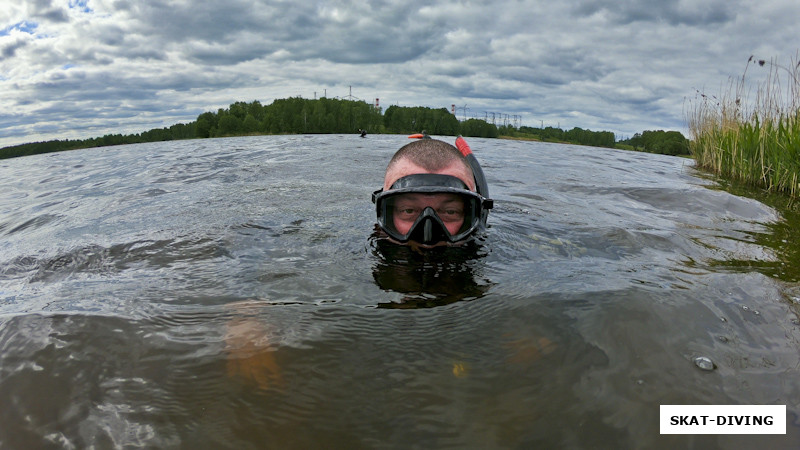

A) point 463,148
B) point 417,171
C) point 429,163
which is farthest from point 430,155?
point 463,148

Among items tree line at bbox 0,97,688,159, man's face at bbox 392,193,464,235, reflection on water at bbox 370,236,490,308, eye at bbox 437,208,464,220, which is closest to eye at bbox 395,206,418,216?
man's face at bbox 392,193,464,235

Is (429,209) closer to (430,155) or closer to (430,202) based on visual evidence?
(430,202)

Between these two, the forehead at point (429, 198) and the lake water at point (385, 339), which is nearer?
the lake water at point (385, 339)

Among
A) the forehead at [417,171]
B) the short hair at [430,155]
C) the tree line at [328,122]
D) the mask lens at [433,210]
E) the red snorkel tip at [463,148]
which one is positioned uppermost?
the tree line at [328,122]

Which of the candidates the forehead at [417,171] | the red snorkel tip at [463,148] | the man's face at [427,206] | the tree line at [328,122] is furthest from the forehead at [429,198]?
the tree line at [328,122]

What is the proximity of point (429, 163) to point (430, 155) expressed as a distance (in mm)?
112

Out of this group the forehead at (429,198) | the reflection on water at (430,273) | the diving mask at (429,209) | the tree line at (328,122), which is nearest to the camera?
the reflection on water at (430,273)

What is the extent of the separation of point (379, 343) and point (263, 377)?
1.79ft

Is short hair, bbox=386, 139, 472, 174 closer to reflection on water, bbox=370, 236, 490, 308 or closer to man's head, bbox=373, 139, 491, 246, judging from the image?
man's head, bbox=373, 139, 491, 246

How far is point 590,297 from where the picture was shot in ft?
7.68

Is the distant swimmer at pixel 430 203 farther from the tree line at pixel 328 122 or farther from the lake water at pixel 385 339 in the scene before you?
the tree line at pixel 328 122

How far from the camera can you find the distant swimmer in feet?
9.74

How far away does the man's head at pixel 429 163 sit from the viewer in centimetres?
326

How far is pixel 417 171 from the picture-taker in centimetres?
325
